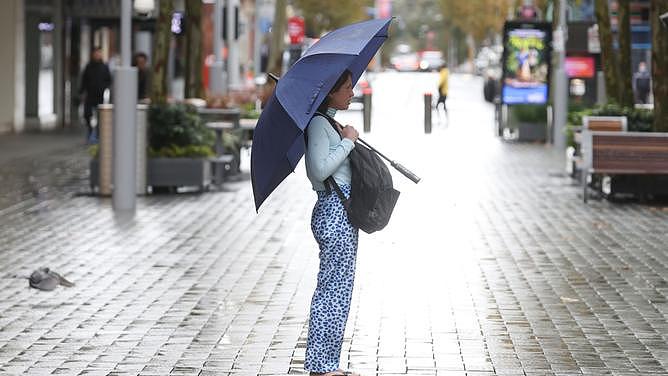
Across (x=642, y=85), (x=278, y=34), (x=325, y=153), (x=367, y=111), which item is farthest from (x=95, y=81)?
(x=325, y=153)

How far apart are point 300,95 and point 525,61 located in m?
29.9

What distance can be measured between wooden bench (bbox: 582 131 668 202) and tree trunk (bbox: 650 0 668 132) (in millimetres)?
1118

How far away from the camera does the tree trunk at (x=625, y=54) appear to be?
918 inches

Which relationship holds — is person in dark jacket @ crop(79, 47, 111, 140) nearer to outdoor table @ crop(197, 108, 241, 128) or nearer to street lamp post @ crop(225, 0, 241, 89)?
street lamp post @ crop(225, 0, 241, 89)

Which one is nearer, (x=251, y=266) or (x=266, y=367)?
(x=266, y=367)

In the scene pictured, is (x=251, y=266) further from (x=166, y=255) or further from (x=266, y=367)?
(x=266, y=367)

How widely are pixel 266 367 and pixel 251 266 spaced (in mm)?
4607

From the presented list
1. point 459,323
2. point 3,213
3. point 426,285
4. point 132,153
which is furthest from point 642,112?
point 459,323

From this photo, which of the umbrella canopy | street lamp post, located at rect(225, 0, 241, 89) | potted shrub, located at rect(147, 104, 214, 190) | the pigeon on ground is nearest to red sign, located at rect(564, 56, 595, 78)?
street lamp post, located at rect(225, 0, 241, 89)

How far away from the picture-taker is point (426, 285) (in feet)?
41.0

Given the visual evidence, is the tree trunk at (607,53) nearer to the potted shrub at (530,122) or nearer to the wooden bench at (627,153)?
the wooden bench at (627,153)

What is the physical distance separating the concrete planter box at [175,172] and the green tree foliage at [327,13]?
6275cm

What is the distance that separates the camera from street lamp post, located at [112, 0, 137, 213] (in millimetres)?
18297

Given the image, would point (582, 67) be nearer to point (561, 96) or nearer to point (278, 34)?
point (561, 96)
